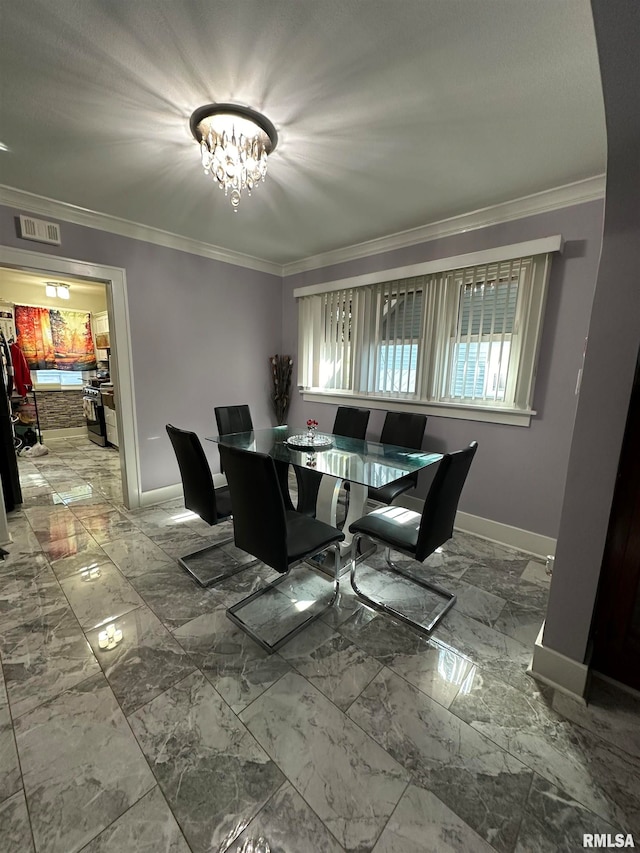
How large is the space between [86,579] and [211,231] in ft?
9.56

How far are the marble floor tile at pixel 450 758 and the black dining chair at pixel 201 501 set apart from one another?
120 centimetres

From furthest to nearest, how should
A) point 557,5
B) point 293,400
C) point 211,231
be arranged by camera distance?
1. point 293,400
2. point 211,231
3. point 557,5

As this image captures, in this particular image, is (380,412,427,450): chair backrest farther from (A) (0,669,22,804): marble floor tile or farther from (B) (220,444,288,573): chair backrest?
(A) (0,669,22,804): marble floor tile

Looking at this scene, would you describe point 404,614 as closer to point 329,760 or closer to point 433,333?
point 329,760

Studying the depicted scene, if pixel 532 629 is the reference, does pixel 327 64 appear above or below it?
above

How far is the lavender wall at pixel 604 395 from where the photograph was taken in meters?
1.13

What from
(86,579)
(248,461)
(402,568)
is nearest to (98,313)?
(86,579)

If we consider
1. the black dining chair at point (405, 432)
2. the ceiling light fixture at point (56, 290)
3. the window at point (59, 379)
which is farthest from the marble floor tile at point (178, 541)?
the window at point (59, 379)

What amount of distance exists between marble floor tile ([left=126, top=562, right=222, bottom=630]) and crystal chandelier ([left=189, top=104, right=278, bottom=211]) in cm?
232

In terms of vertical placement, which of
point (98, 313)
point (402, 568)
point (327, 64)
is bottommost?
point (402, 568)

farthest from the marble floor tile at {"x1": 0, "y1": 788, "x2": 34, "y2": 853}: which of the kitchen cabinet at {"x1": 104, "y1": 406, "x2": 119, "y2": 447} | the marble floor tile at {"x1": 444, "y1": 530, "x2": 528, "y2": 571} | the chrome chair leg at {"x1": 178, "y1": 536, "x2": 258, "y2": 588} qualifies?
the kitchen cabinet at {"x1": 104, "y1": 406, "x2": 119, "y2": 447}

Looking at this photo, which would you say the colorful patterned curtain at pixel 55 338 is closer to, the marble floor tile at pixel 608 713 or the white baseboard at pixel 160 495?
the white baseboard at pixel 160 495

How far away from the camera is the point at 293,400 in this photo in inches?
169

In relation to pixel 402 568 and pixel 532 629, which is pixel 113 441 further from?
pixel 532 629
